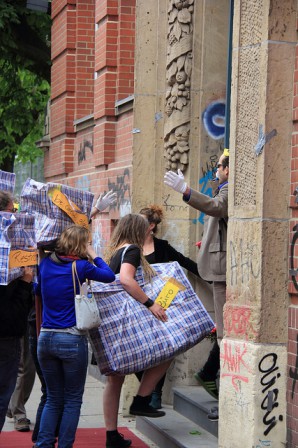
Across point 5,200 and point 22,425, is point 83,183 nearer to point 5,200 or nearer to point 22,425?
point 22,425

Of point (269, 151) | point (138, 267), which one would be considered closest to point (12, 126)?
point (138, 267)

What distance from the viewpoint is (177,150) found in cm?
970

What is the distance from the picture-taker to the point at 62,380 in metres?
7.50

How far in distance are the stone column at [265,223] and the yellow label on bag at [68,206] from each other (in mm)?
1376

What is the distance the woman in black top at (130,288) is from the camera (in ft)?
25.9

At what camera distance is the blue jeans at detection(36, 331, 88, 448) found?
731cm

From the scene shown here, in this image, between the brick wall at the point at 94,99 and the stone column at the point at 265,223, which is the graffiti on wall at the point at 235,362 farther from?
the brick wall at the point at 94,99

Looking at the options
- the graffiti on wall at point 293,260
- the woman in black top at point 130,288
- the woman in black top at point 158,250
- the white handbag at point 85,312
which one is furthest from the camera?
the woman in black top at point 158,250

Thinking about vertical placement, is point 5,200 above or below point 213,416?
above

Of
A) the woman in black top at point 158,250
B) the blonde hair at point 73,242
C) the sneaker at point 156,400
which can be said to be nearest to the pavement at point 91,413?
the sneaker at point 156,400

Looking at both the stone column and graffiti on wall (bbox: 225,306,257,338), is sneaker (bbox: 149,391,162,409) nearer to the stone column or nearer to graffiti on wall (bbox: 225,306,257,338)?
graffiti on wall (bbox: 225,306,257,338)

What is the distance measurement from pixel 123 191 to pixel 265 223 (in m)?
5.21

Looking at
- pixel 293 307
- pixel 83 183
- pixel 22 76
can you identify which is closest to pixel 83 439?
pixel 293 307

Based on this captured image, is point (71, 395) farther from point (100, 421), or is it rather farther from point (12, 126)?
point (12, 126)
